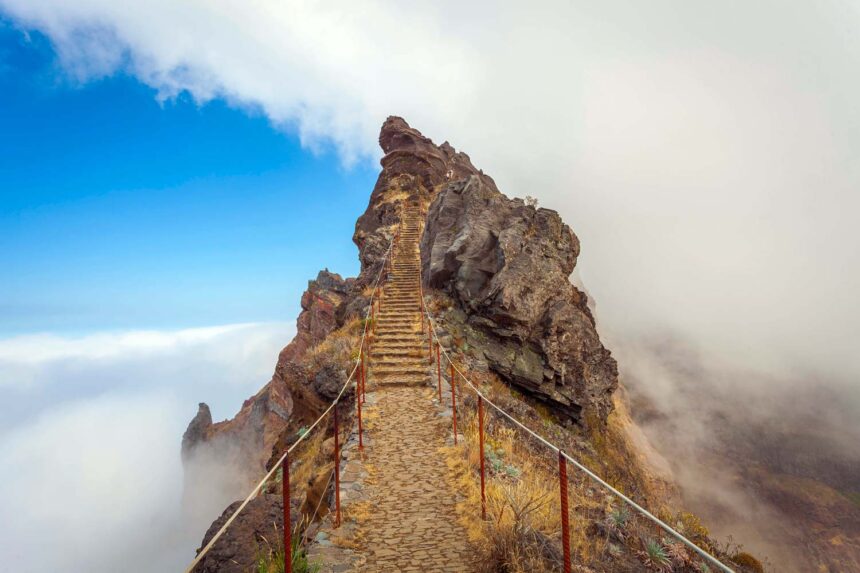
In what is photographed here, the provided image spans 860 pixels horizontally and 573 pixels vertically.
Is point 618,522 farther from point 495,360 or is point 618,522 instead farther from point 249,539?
point 495,360

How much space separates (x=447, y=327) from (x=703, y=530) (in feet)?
35.0

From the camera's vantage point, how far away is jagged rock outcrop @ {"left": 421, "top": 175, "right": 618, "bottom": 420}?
687 inches

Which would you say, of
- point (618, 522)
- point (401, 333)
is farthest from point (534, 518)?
point (401, 333)

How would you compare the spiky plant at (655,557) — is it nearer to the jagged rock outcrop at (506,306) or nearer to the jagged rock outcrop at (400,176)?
the jagged rock outcrop at (506,306)

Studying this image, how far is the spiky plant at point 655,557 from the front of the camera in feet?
19.6

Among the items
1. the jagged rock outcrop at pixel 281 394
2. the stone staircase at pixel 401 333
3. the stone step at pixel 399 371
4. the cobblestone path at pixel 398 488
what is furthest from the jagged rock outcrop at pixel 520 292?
the jagged rock outcrop at pixel 281 394

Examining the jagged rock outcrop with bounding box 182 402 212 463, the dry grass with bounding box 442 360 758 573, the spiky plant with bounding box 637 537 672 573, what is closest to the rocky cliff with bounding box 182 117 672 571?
the dry grass with bounding box 442 360 758 573

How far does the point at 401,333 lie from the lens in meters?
17.8

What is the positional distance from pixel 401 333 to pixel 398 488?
10225 mm

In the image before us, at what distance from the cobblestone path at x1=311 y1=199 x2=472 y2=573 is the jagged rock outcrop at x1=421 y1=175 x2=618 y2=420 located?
3779 millimetres

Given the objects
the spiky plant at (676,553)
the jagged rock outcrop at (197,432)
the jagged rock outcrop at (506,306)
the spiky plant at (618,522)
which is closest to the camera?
the spiky plant at (676,553)

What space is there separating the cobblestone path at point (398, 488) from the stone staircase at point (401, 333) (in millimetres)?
50

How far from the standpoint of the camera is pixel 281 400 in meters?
42.8

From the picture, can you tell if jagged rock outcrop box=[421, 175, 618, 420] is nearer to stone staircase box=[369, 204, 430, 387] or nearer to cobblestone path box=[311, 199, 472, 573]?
stone staircase box=[369, 204, 430, 387]
